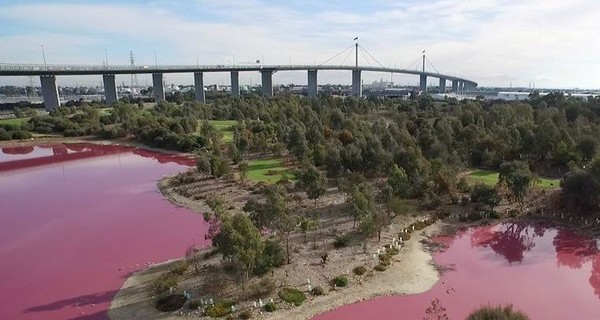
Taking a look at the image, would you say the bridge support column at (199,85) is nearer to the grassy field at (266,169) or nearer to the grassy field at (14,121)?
the grassy field at (14,121)

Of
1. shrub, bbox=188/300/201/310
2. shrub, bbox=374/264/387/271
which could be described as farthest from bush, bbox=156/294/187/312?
shrub, bbox=374/264/387/271

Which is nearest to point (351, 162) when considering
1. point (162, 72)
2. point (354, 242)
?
point (354, 242)

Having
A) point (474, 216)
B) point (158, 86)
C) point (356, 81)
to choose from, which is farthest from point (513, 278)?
point (356, 81)

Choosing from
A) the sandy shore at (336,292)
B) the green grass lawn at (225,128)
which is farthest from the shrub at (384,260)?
the green grass lawn at (225,128)

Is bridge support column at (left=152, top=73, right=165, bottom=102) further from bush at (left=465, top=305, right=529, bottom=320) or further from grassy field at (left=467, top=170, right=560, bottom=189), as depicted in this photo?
bush at (left=465, top=305, right=529, bottom=320)

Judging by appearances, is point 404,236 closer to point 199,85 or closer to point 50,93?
point 50,93

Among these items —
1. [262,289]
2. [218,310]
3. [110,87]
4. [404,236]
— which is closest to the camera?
[218,310]
